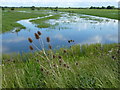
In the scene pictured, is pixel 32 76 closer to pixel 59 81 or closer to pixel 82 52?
pixel 59 81

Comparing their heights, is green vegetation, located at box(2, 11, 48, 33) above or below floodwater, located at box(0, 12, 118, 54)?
above

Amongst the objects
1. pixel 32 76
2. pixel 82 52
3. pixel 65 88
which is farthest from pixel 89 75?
pixel 82 52

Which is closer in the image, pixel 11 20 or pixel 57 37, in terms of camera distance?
pixel 57 37

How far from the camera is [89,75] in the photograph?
346cm

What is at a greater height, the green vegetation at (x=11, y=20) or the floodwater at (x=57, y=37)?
the green vegetation at (x=11, y=20)

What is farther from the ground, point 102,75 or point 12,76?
point 102,75

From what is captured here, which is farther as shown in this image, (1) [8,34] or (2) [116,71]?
(1) [8,34]

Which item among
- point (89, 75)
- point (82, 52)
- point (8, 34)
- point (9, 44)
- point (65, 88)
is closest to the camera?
point (65, 88)

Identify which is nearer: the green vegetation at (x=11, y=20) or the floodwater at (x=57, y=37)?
the floodwater at (x=57, y=37)

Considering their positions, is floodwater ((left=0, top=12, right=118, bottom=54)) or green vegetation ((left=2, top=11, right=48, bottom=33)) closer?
floodwater ((left=0, top=12, right=118, bottom=54))

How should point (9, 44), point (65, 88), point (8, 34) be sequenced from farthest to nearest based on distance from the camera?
point (8, 34)
point (9, 44)
point (65, 88)

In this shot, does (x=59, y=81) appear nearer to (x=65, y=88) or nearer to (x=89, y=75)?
(x=65, y=88)

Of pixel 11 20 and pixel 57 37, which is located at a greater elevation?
pixel 11 20

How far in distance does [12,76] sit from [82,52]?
20.3 feet
